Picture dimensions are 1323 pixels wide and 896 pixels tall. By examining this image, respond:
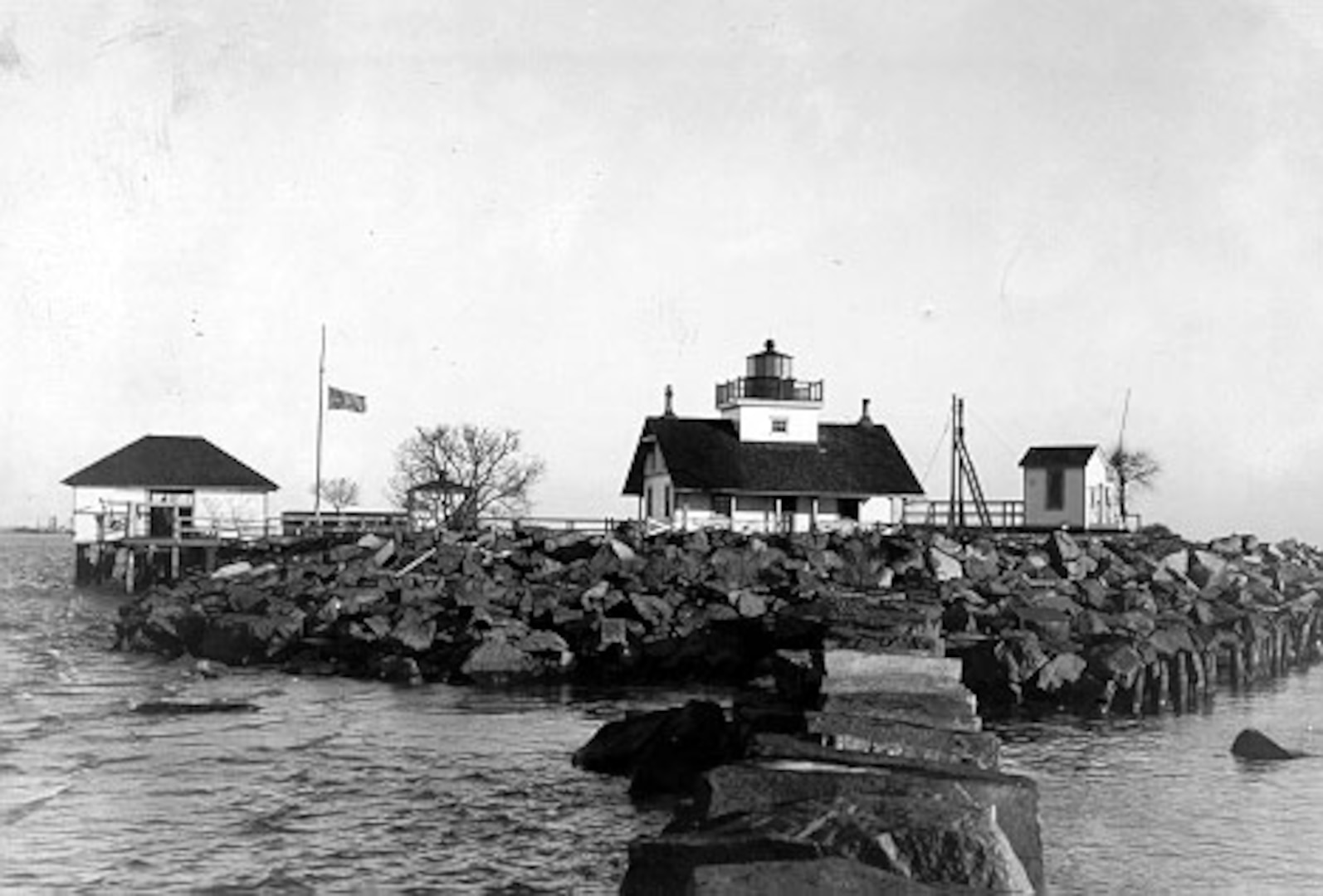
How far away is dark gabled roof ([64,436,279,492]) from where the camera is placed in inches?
2623

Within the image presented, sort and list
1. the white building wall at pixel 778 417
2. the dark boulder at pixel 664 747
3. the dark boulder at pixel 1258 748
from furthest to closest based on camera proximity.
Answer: the white building wall at pixel 778 417, the dark boulder at pixel 1258 748, the dark boulder at pixel 664 747

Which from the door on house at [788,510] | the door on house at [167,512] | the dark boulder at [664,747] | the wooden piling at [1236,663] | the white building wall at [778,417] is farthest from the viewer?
the door on house at [167,512]

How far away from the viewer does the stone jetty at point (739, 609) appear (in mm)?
26406

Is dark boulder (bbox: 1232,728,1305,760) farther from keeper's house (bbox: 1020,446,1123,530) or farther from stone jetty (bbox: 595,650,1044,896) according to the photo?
keeper's house (bbox: 1020,446,1123,530)

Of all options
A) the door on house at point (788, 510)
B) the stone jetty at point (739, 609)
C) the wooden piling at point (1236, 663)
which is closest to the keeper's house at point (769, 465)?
the door on house at point (788, 510)

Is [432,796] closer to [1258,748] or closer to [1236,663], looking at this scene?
[1258,748]

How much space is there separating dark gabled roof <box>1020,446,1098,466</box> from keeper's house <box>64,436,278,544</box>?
1207 inches

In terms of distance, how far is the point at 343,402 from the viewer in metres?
59.4

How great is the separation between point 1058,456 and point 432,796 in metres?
42.6

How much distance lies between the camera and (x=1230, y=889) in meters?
13.5

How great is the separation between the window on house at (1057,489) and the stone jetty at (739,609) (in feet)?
36.9

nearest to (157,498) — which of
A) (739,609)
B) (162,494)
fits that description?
(162,494)

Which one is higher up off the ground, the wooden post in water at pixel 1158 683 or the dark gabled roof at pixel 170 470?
the dark gabled roof at pixel 170 470

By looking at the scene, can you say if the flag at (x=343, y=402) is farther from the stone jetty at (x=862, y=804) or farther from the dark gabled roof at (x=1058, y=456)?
the stone jetty at (x=862, y=804)
